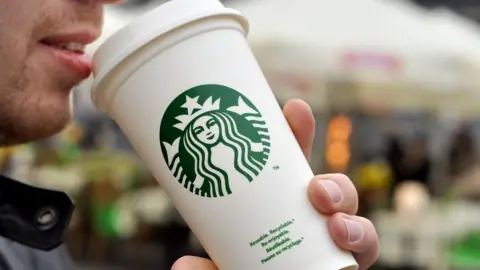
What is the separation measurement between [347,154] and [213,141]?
610cm

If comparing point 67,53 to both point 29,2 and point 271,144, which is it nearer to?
point 29,2

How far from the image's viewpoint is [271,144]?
36.9 inches

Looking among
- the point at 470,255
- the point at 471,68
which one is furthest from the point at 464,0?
the point at 470,255

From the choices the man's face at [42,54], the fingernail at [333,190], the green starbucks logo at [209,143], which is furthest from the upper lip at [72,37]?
the fingernail at [333,190]

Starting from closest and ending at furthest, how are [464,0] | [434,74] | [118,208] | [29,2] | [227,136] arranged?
[227,136] < [29,2] < [434,74] < [118,208] < [464,0]

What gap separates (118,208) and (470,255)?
2645 mm

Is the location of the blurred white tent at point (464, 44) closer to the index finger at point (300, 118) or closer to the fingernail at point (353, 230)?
the index finger at point (300, 118)

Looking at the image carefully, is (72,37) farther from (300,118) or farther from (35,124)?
(300,118)

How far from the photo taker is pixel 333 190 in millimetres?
977

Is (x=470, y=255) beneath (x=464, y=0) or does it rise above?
above

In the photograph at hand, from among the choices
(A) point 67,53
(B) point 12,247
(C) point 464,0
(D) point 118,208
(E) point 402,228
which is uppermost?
(A) point 67,53

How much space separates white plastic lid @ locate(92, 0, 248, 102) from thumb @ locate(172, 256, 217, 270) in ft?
0.83

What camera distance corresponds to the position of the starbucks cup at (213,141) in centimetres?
91

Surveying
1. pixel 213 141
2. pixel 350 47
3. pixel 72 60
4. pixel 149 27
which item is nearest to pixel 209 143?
pixel 213 141
